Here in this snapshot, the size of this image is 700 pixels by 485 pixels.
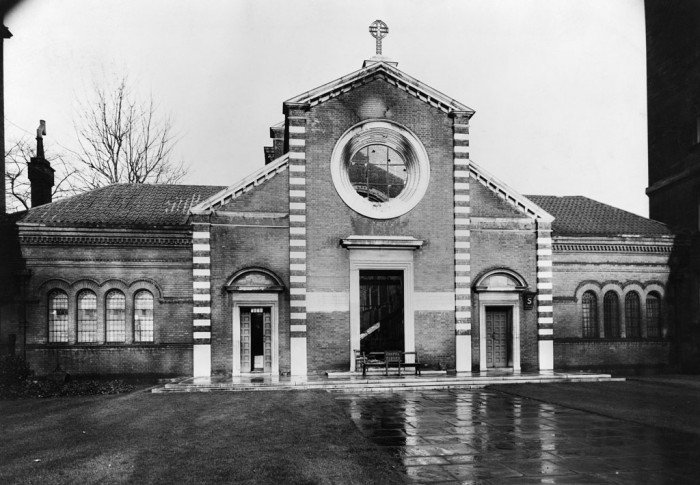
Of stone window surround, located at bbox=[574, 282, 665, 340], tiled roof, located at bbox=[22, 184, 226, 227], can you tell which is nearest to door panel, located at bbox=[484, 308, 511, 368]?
stone window surround, located at bbox=[574, 282, 665, 340]

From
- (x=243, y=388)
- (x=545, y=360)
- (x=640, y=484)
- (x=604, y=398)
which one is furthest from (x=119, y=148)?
(x=640, y=484)

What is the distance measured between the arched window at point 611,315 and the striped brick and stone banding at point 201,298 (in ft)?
49.3

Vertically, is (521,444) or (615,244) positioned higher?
(615,244)

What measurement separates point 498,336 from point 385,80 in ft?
32.4

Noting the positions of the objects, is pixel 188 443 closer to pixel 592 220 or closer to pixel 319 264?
pixel 319 264

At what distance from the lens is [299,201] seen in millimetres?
21125

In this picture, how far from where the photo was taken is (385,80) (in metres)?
21.9

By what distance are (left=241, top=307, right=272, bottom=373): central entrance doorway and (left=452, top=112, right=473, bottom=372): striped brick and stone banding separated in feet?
21.0

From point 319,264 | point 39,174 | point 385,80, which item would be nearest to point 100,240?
point 39,174

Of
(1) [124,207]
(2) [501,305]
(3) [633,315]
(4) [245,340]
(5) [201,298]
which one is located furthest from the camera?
(3) [633,315]

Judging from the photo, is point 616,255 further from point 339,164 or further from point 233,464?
point 233,464

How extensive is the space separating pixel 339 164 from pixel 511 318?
26.6ft

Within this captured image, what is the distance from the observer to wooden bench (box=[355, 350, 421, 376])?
19984 mm

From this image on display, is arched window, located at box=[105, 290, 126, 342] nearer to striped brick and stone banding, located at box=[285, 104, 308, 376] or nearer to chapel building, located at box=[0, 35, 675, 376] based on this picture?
chapel building, located at box=[0, 35, 675, 376]
